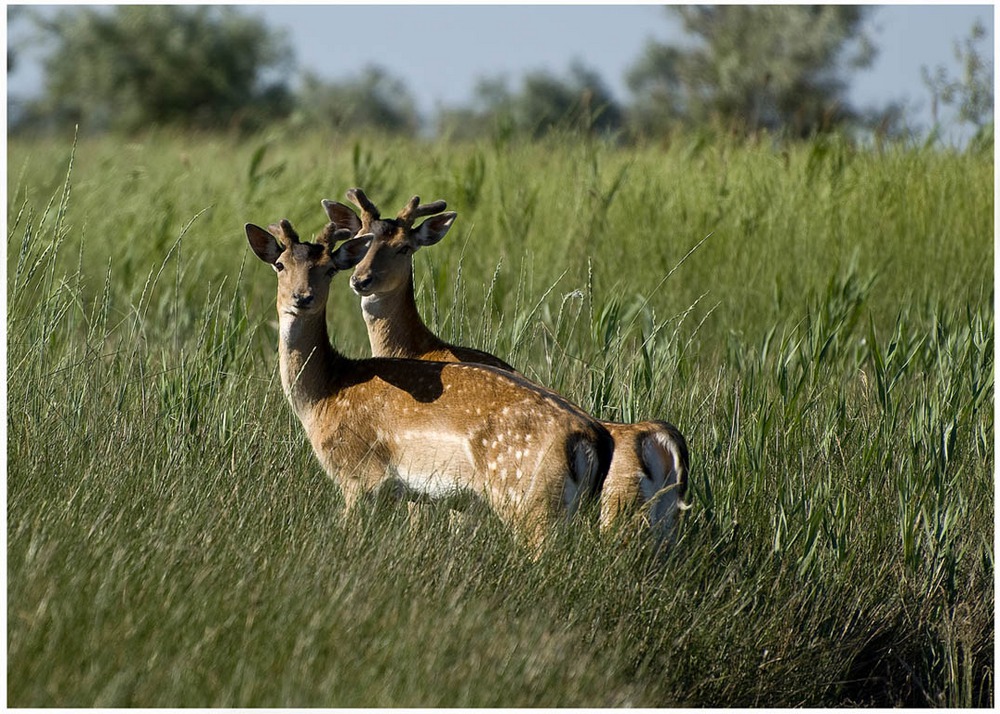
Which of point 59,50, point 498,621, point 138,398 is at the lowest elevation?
point 498,621

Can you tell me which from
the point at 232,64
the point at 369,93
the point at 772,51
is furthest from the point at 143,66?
the point at 369,93

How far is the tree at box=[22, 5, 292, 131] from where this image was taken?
1124 inches

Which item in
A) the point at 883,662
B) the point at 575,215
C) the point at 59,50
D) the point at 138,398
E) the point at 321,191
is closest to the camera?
the point at 883,662

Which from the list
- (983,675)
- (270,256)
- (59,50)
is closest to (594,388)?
(270,256)

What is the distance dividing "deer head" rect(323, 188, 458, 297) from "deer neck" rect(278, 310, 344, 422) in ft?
2.03

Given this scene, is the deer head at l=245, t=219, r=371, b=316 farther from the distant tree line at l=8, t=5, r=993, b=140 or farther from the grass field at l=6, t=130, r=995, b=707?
the distant tree line at l=8, t=5, r=993, b=140

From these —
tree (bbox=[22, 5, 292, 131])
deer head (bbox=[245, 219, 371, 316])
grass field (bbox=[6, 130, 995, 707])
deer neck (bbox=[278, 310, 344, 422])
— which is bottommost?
grass field (bbox=[6, 130, 995, 707])

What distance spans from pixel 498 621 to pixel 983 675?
216 centimetres

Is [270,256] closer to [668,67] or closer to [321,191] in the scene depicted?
[321,191]

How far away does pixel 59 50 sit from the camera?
100ft

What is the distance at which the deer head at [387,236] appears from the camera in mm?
6031

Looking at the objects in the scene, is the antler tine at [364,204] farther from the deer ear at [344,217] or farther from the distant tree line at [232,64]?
the distant tree line at [232,64]

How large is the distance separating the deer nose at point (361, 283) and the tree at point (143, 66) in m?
22.8

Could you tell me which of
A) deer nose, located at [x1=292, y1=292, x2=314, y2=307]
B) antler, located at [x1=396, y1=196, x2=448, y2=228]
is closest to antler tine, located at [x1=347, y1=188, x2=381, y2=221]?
antler, located at [x1=396, y1=196, x2=448, y2=228]
